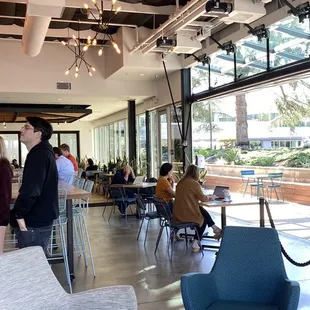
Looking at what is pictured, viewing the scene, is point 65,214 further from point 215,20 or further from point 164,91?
point 164,91

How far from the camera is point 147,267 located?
5.07 metres

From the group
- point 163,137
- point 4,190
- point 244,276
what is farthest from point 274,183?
point 4,190

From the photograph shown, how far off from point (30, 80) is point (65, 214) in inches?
267

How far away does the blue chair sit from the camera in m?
2.69

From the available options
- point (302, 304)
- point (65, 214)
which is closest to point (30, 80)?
point (65, 214)

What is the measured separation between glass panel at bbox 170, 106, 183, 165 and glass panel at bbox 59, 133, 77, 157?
→ 11.6 meters

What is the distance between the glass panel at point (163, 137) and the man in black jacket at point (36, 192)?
8.33 meters

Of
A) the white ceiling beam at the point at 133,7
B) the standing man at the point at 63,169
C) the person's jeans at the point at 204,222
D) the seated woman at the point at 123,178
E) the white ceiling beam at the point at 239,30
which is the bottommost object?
the person's jeans at the point at 204,222

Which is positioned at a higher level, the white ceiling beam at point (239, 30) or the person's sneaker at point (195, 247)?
the white ceiling beam at point (239, 30)

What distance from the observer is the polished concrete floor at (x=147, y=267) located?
4.07 meters

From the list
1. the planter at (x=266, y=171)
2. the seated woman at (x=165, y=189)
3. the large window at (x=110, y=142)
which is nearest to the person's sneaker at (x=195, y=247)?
the seated woman at (x=165, y=189)

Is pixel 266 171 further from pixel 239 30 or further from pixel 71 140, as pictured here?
pixel 71 140

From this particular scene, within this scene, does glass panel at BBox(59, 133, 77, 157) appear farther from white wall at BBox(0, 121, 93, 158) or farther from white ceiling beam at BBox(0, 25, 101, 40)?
white ceiling beam at BBox(0, 25, 101, 40)

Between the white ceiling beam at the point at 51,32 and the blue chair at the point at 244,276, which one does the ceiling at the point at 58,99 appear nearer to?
the white ceiling beam at the point at 51,32
